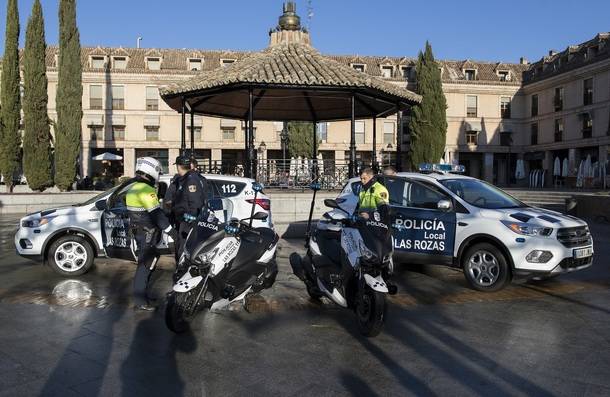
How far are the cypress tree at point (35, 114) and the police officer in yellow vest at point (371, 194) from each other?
936 inches

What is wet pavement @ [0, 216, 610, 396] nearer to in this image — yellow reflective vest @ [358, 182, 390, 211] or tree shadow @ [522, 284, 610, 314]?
tree shadow @ [522, 284, 610, 314]

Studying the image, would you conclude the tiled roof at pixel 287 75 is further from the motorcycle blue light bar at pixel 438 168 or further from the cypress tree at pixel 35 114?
the cypress tree at pixel 35 114

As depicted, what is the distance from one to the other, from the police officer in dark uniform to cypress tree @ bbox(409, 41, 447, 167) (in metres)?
37.6

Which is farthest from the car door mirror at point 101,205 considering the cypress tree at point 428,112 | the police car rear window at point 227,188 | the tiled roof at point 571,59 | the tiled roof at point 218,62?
the tiled roof at point 571,59

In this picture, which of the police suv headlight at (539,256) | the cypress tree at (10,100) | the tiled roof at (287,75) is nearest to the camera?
the police suv headlight at (539,256)

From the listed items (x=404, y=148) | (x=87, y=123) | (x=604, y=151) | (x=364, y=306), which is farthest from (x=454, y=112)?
(x=364, y=306)

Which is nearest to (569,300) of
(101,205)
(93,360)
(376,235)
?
(376,235)

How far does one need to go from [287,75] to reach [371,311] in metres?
8.61

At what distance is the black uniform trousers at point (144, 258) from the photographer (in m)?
6.12

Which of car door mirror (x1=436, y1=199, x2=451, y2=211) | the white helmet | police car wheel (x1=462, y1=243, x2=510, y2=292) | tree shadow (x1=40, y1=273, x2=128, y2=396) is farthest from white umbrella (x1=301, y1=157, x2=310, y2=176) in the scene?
tree shadow (x1=40, y1=273, x2=128, y2=396)

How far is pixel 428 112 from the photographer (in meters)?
42.8

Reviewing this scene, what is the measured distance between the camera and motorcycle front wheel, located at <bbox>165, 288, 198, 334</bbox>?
5.08 metres

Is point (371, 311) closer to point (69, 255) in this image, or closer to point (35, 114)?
point (69, 255)

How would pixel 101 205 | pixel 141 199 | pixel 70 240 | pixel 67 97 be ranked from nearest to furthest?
1. pixel 141 199
2. pixel 70 240
3. pixel 101 205
4. pixel 67 97
